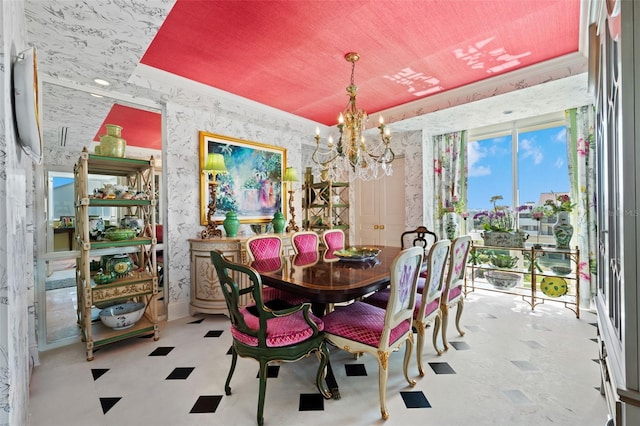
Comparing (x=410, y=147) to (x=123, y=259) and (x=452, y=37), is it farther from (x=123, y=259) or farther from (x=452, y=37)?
(x=123, y=259)

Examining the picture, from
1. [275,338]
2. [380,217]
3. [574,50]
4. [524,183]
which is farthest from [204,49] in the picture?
[524,183]

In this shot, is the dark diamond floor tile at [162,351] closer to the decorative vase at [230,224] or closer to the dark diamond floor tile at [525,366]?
the decorative vase at [230,224]

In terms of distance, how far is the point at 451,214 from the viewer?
4.38 metres

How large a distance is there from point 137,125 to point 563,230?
5194 mm

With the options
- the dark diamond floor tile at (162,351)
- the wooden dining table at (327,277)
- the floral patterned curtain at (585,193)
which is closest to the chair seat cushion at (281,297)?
the wooden dining table at (327,277)

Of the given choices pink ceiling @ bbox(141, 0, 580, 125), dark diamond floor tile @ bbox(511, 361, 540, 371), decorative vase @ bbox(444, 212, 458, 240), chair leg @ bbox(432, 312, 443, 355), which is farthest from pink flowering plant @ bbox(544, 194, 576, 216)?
chair leg @ bbox(432, 312, 443, 355)

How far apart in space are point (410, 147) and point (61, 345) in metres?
5.09

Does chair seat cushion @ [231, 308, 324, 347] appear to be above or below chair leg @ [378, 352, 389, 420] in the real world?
above

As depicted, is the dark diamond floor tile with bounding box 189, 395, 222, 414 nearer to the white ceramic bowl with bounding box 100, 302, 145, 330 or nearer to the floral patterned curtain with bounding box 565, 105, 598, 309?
the white ceramic bowl with bounding box 100, 302, 145, 330

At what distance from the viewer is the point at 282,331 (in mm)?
1729

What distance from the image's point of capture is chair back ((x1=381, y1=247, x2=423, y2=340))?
5.41 ft

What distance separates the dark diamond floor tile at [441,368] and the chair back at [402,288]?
2.14ft

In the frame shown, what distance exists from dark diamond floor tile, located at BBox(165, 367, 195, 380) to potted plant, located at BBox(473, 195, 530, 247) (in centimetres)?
395

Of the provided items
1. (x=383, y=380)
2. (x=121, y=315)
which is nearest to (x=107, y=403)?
(x=121, y=315)
